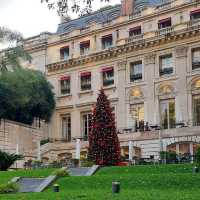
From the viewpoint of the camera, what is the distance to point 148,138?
130 feet

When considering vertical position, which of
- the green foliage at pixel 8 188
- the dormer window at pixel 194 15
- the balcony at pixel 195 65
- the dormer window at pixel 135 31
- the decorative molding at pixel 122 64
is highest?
the dormer window at pixel 194 15

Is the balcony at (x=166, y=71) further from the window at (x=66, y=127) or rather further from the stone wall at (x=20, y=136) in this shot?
the stone wall at (x=20, y=136)

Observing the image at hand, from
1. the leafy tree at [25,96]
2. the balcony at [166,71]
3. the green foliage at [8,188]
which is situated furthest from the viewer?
the leafy tree at [25,96]

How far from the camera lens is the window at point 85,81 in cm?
4753

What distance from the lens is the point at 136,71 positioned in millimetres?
44344

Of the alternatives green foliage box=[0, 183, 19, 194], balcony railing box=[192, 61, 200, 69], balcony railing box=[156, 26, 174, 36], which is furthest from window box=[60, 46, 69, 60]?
green foliage box=[0, 183, 19, 194]

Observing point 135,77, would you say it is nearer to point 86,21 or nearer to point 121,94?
point 121,94

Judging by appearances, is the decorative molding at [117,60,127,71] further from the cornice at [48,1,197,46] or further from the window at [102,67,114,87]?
the cornice at [48,1,197,46]

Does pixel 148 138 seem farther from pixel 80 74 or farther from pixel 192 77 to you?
pixel 80 74

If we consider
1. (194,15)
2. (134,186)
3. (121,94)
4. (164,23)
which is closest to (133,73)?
(121,94)

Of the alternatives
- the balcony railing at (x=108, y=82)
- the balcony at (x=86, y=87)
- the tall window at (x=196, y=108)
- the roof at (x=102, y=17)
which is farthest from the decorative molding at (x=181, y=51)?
the balcony at (x=86, y=87)

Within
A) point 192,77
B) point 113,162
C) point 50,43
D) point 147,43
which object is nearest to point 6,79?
point 50,43

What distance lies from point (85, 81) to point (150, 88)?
792 cm

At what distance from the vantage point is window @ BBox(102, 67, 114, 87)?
45.9 metres
